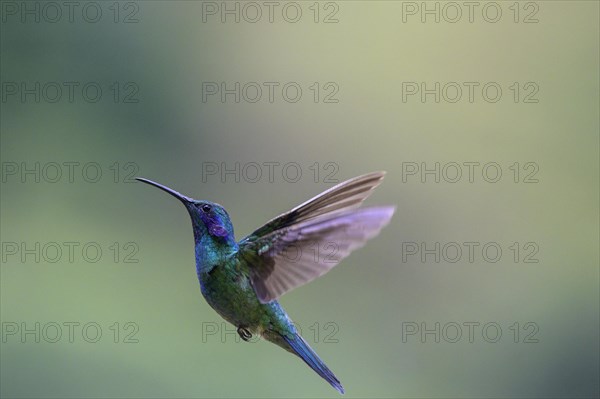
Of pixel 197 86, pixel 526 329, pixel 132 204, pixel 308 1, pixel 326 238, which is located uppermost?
pixel 308 1

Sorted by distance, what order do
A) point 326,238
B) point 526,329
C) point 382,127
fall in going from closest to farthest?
point 326,238, point 526,329, point 382,127

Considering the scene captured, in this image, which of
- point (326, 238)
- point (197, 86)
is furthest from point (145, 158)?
point (326, 238)

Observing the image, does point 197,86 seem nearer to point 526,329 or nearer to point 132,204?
point 132,204

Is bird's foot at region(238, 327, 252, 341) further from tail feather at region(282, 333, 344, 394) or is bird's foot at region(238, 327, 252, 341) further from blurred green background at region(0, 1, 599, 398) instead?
blurred green background at region(0, 1, 599, 398)

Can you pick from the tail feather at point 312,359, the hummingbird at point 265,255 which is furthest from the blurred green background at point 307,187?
the hummingbird at point 265,255

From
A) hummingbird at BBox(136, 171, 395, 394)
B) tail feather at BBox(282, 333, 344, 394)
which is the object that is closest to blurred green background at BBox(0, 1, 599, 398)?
tail feather at BBox(282, 333, 344, 394)

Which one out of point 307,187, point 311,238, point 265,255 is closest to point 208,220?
point 265,255

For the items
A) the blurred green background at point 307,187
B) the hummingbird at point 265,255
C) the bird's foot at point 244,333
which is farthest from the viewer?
the blurred green background at point 307,187

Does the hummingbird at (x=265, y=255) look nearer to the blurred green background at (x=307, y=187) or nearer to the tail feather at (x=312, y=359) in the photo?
the tail feather at (x=312, y=359)
